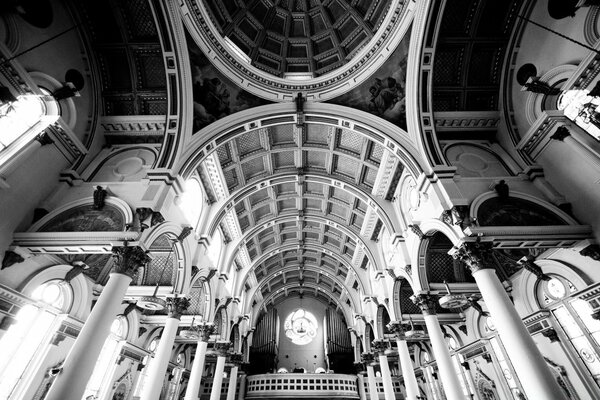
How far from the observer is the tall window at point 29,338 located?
293 inches

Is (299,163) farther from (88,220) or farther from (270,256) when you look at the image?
(270,256)

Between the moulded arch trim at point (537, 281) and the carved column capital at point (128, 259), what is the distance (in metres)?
12.1

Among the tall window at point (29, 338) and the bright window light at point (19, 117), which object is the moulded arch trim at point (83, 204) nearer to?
the bright window light at point (19, 117)

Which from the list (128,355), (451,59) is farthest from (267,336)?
(451,59)

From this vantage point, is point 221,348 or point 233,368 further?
point 233,368

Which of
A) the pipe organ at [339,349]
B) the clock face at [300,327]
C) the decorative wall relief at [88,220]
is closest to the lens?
the decorative wall relief at [88,220]

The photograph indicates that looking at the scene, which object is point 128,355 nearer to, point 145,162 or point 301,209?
point 145,162

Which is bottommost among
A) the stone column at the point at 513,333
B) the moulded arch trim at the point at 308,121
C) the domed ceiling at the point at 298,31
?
the stone column at the point at 513,333

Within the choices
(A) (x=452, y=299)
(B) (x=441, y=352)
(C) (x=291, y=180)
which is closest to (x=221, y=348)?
(C) (x=291, y=180)

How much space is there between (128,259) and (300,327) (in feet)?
80.1

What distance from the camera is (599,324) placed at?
24.1 ft

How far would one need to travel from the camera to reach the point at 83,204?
7.68 meters

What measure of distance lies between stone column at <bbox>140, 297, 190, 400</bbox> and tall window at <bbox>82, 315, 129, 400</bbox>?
152 inches

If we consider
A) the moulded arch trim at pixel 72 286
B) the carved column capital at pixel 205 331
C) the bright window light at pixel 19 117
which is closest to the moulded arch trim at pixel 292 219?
the carved column capital at pixel 205 331
